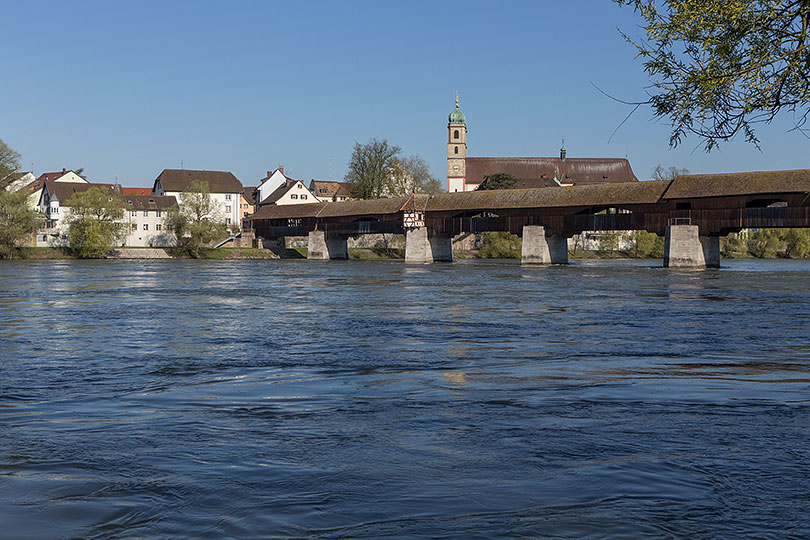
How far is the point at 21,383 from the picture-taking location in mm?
8219

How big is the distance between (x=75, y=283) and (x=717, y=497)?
28.0m

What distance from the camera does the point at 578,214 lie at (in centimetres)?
5150

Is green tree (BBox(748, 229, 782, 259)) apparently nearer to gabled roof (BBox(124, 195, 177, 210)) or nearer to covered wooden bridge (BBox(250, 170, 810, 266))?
covered wooden bridge (BBox(250, 170, 810, 266))

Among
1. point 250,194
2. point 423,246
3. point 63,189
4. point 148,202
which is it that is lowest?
point 423,246

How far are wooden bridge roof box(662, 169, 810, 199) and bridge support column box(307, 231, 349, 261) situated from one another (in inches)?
1166

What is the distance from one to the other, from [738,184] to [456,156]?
6872 centimetres

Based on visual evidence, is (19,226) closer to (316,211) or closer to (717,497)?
(316,211)

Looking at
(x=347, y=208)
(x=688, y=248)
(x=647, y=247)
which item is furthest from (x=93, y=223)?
(x=647, y=247)

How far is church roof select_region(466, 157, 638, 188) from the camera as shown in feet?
367

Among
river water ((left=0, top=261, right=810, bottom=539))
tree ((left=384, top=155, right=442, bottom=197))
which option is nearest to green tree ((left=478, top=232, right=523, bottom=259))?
tree ((left=384, top=155, right=442, bottom=197))

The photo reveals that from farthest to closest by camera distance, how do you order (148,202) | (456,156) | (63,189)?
(456,156)
(148,202)
(63,189)

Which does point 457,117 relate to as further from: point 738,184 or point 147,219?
point 738,184

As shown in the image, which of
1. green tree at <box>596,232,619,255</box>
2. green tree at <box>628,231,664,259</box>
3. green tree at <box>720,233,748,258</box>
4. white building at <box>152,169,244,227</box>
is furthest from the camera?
white building at <box>152,169,244,227</box>

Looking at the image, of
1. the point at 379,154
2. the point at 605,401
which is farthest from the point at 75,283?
the point at 379,154
